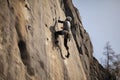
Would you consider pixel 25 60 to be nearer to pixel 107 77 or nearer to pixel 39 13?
pixel 39 13

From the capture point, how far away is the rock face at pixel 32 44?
51.3 feet

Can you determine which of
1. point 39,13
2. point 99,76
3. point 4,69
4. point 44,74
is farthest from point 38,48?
point 99,76

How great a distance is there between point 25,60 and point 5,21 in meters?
2.43

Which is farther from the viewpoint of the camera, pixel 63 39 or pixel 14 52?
pixel 63 39

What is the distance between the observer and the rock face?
1565cm

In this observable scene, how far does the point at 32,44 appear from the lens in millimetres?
18047

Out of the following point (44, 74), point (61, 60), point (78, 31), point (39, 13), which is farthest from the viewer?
point (78, 31)

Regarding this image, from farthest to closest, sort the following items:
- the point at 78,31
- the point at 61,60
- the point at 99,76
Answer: the point at 99,76, the point at 78,31, the point at 61,60

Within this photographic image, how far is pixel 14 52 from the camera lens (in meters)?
16.0

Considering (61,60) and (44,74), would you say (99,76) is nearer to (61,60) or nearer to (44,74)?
(61,60)

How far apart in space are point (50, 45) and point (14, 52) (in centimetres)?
512

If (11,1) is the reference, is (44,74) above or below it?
below

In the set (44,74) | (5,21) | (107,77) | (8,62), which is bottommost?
(107,77)

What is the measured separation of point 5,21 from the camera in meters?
15.9
